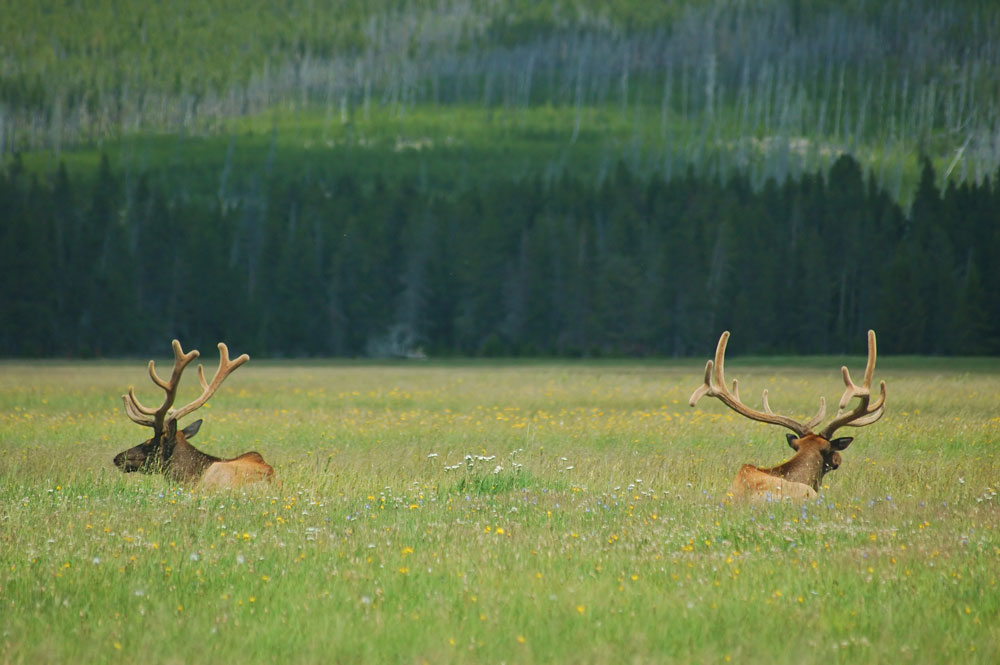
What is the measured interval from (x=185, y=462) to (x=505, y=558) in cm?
533

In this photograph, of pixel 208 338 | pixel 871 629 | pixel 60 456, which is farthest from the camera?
pixel 208 338

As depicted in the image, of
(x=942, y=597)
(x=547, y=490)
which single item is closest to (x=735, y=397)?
(x=547, y=490)

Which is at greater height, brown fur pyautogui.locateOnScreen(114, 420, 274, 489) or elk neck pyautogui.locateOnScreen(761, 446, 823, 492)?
elk neck pyautogui.locateOnScreen(761, 446, 823, 492)

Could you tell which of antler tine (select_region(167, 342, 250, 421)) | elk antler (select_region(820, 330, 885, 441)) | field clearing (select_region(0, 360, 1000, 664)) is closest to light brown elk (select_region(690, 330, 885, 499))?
elk antler (select_region(820, 330, 885, 441))

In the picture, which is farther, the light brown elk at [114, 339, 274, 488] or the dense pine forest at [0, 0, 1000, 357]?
the dense pine forest at [0, 0, 1000, 357]

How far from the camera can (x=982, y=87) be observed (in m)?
117

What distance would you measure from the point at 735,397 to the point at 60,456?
8.89 metres

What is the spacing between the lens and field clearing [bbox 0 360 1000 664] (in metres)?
6.65

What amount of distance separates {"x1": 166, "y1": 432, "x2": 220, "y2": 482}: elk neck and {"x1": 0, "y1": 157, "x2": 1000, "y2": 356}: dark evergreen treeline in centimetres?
6390

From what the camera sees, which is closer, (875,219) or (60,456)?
(60,456)

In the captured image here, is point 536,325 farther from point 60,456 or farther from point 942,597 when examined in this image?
point 942,597

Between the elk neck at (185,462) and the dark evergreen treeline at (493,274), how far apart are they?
63897mm

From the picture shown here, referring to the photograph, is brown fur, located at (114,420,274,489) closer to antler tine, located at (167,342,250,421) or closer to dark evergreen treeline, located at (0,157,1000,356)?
antler tine, located at (167,342,250,421)

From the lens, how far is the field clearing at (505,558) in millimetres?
6652
